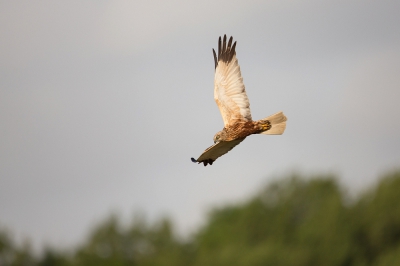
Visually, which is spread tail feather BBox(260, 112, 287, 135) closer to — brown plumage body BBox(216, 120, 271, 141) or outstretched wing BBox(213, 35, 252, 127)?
brown plumage body BBox(216, 120, 271, 141)

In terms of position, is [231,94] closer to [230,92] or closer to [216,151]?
[230,92]

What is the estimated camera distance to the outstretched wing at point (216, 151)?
1475 centimetres

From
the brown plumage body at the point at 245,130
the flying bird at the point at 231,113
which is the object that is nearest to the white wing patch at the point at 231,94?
the flying bird at the point at 231,113

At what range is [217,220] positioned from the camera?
2509 inches

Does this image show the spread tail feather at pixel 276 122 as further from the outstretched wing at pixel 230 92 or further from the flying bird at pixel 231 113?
the outstretched wing at pixel 230 92

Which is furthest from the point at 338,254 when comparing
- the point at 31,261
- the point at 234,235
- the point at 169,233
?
the point at 31,261

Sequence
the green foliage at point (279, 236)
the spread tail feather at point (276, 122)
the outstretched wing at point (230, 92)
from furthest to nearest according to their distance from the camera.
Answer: the green foliage at point (279, 236), the outstretched wing at point (230, 92), the spread tail feather at point (276, 122)

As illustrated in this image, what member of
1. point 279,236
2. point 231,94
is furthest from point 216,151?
point 279,236

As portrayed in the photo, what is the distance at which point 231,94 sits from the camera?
15.4 metres

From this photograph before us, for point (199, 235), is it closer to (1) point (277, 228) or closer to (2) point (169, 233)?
(2) point (169, 233)

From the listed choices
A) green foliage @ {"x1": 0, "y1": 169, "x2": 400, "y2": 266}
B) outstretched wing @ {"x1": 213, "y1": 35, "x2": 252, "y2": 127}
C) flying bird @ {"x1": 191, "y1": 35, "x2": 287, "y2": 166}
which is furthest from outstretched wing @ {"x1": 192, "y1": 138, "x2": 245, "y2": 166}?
green foliage @ {"x1": 0, "y1": 169, "x2": 400, "y2": 266}

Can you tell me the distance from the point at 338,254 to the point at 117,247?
15790 millimetres

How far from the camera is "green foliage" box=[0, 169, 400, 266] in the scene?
48.3 m

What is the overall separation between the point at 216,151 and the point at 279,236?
38.3 meters
